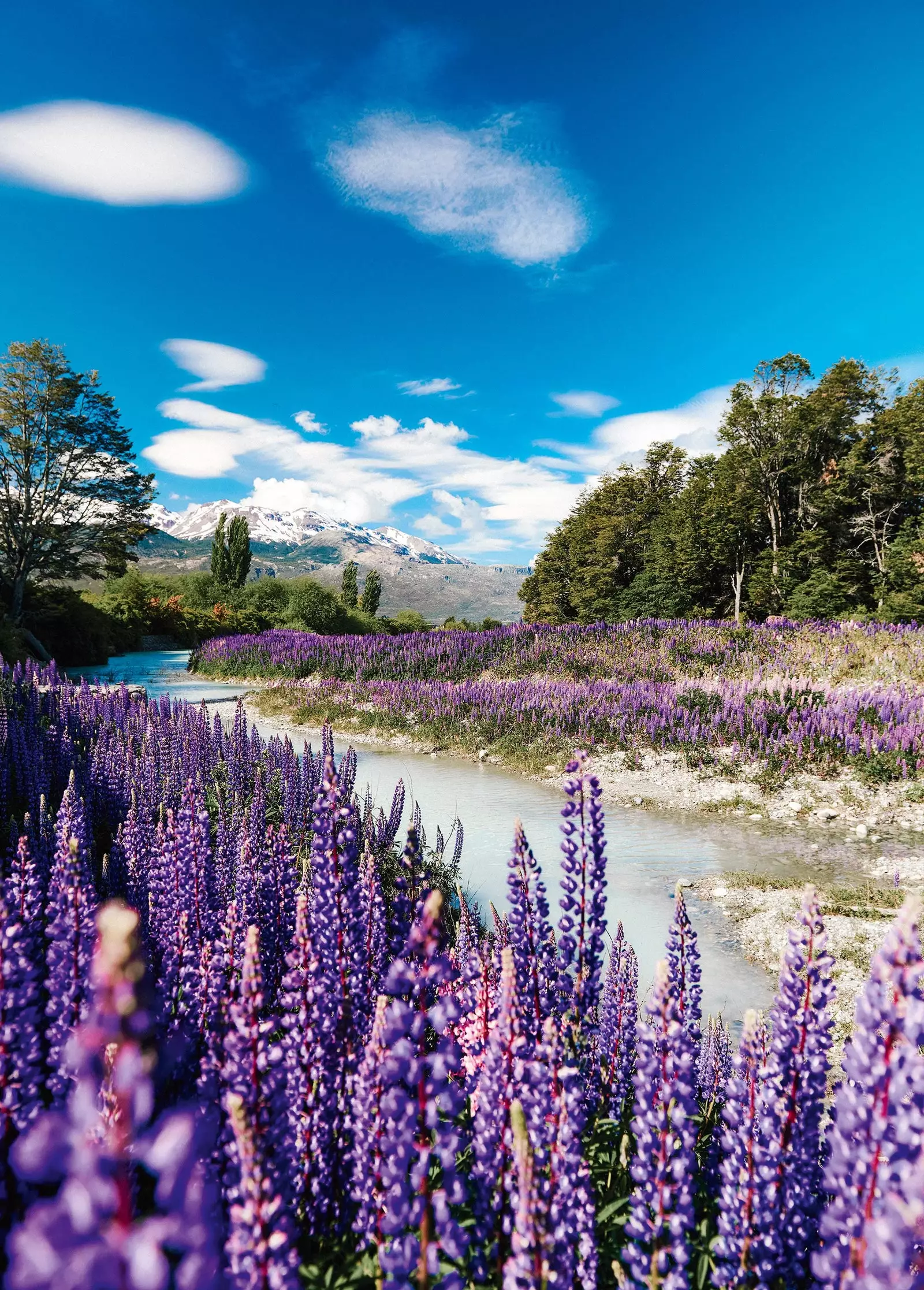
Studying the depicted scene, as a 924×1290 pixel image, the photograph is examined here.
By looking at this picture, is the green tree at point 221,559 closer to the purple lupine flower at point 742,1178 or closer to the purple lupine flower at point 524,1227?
the purple lupine flower at point 742,1178

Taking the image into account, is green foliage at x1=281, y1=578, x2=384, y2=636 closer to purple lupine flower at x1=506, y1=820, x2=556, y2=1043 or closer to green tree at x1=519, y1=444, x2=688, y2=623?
green tree at x1=519, y1=444, x2=688, y2=623

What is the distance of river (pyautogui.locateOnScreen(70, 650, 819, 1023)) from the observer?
6.23 meters

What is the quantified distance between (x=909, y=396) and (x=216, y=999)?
138 ft

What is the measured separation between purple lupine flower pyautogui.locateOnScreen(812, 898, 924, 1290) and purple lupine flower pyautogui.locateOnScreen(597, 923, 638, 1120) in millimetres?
1641

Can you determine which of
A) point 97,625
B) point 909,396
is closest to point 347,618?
point 97,625

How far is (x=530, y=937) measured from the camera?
2.71m

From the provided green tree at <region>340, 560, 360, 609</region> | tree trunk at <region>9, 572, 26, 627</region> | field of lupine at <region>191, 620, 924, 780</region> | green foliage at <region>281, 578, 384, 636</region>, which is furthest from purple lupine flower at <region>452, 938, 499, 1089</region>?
green tree at <region>340, 560, 360, 609</region>

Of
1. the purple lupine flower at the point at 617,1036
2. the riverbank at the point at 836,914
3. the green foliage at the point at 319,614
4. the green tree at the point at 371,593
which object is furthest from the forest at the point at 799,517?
the green tree at the point at 371,593

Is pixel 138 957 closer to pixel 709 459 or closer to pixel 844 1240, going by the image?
pixel 844 1240

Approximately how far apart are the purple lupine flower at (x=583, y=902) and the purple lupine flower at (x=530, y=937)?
0.30ft

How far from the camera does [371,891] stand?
10.00 ft

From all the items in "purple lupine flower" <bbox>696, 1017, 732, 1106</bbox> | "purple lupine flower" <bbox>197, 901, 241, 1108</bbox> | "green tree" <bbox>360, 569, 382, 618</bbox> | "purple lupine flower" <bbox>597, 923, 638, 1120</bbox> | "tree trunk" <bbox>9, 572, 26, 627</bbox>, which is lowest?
"purple lupine flower" <bbox>696, 1017, 732, 1106</bbox>

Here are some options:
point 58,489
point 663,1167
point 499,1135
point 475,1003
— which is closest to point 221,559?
point 58,489

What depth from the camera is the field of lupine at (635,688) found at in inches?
496
